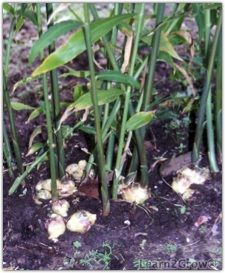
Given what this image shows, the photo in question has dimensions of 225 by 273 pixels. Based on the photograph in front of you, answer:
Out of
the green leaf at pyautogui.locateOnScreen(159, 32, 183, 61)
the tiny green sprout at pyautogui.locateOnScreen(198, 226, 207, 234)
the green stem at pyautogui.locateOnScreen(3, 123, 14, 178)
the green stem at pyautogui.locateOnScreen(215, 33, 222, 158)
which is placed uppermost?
the green leaf at pyautogui.locateOnScreen(159, 32, 183, 61)

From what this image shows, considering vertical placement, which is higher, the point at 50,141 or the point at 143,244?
the point at 50,141

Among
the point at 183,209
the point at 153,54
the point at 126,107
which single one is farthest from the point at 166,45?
the point at 183,209

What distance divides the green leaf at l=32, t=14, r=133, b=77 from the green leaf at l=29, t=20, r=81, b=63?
2cm

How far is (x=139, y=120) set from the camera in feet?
3.36

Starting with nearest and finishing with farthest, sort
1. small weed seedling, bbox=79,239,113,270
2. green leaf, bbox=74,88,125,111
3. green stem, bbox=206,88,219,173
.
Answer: green leaf, bbox=74,88,125,111 → small weed seedling, bbox=79,239,113,270 → green stem, bbox=206,88,219,173

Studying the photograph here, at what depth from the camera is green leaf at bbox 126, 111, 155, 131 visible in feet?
3.35

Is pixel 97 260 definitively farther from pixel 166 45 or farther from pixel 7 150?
pixel 166 45

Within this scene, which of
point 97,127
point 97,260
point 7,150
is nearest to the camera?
point 97,127

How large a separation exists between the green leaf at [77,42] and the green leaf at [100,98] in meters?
0.12

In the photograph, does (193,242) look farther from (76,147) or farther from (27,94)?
(27,94)

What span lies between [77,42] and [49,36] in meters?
0.06

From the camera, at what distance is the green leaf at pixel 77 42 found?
858 millimetres

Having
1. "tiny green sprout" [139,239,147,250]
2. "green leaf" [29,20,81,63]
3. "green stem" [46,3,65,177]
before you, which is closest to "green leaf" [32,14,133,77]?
"green leaf" [29,20,81,63]

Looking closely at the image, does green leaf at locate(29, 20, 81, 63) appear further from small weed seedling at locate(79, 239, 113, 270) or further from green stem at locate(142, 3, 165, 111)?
small weed seedling at locate(79, 239, 113, 270)
